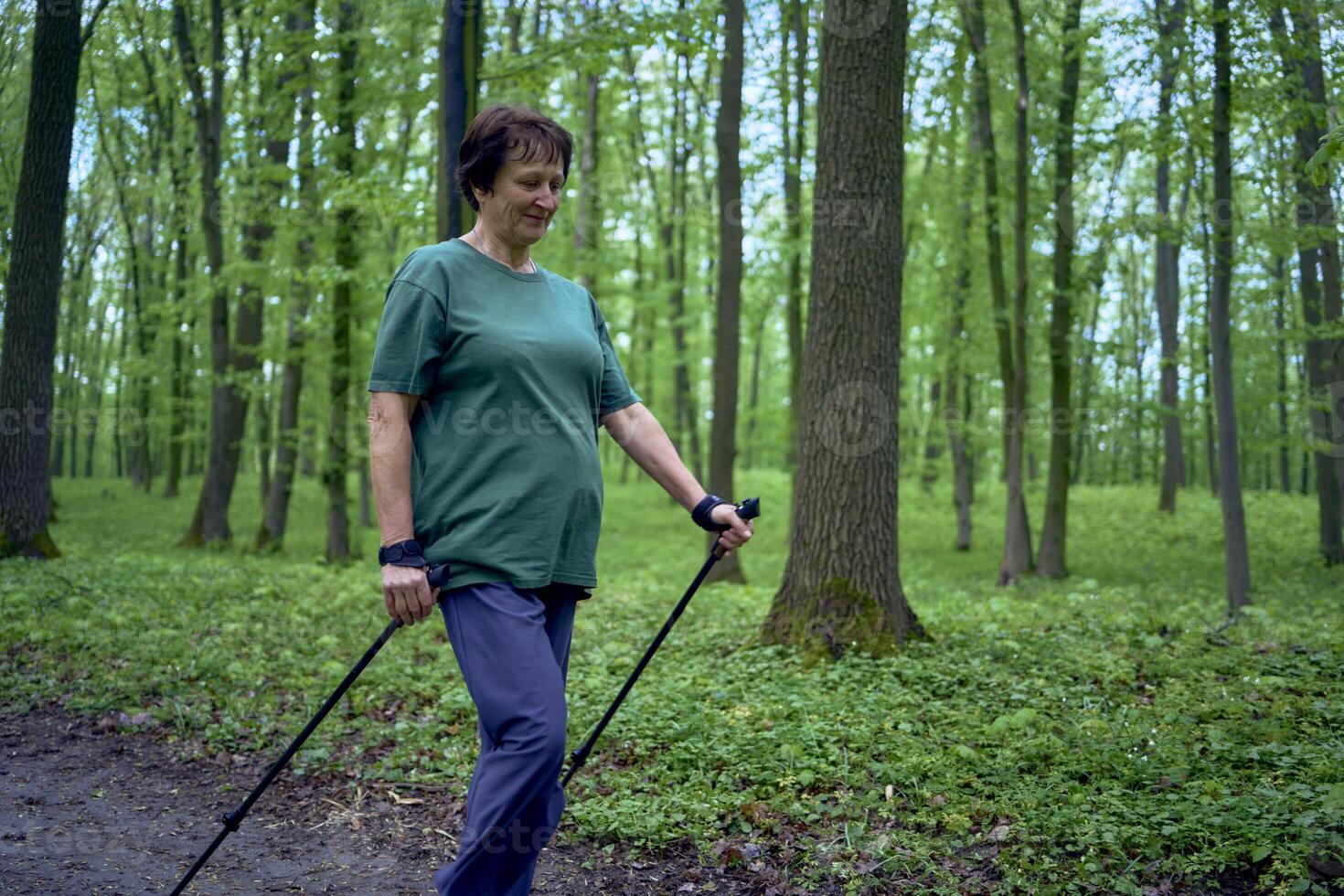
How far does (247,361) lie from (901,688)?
42.2ft

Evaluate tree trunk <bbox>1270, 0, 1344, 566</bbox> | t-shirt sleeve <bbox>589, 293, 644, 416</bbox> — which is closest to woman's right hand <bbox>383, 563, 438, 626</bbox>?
t-shirt sleeve <bbox>589, 293, 644, 416</bbox>

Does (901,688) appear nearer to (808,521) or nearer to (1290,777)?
(808,521)

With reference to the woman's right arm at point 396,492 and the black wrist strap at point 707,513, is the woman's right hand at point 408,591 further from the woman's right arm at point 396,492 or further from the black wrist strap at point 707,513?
the black wrist strap at point 707,513

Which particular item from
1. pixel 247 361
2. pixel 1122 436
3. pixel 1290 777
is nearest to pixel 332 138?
pixel 247 361

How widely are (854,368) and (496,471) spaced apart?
395 centimetres

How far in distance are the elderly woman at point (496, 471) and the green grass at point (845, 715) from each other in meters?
1.53

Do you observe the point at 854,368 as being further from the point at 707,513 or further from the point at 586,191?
the point at 586,191

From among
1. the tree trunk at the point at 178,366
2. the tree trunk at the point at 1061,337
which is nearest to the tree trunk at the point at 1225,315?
the tree trunk at the point at 1061,337

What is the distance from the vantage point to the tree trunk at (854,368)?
5.86 meters

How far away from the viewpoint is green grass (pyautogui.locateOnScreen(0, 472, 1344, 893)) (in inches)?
133

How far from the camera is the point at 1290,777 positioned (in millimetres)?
3672

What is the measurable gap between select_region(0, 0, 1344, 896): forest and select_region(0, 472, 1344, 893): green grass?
3 cm

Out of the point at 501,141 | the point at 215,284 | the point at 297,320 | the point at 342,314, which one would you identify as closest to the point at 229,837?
the point at 501,141

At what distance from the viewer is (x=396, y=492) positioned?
235 centimetres
